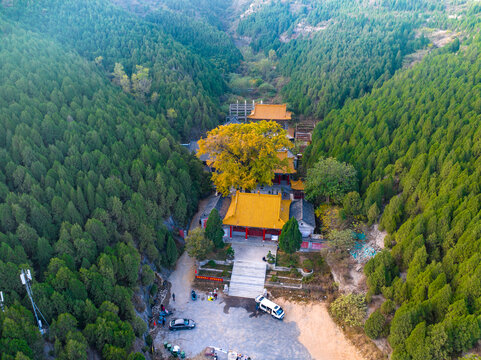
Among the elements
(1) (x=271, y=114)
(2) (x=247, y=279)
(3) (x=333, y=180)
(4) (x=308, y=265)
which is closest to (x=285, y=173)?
(3) (x=333, y=180)

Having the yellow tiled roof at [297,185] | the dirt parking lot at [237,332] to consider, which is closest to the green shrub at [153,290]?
the dirt parking lot at [237,332]

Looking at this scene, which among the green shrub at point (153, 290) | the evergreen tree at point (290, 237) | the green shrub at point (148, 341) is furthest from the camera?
the evergreen tree at point (290, 237)

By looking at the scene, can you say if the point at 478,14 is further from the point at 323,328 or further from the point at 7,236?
the point at 7,236

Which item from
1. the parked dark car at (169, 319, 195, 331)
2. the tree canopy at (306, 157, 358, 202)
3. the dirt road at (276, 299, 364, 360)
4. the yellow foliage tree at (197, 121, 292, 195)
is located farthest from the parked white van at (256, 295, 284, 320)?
the tree canopy at (306, 157, 358, 202)

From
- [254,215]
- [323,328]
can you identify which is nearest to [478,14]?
[254,215]

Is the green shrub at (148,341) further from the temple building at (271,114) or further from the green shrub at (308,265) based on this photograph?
the temple building at (271,114)

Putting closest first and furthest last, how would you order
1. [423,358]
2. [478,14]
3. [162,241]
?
1. [423,358]
2. [162,241]
3. [478,14]

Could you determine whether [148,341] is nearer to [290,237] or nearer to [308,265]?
[290,237]

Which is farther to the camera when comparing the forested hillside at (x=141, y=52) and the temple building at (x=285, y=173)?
the forested hillside at (x=141, y=52)
